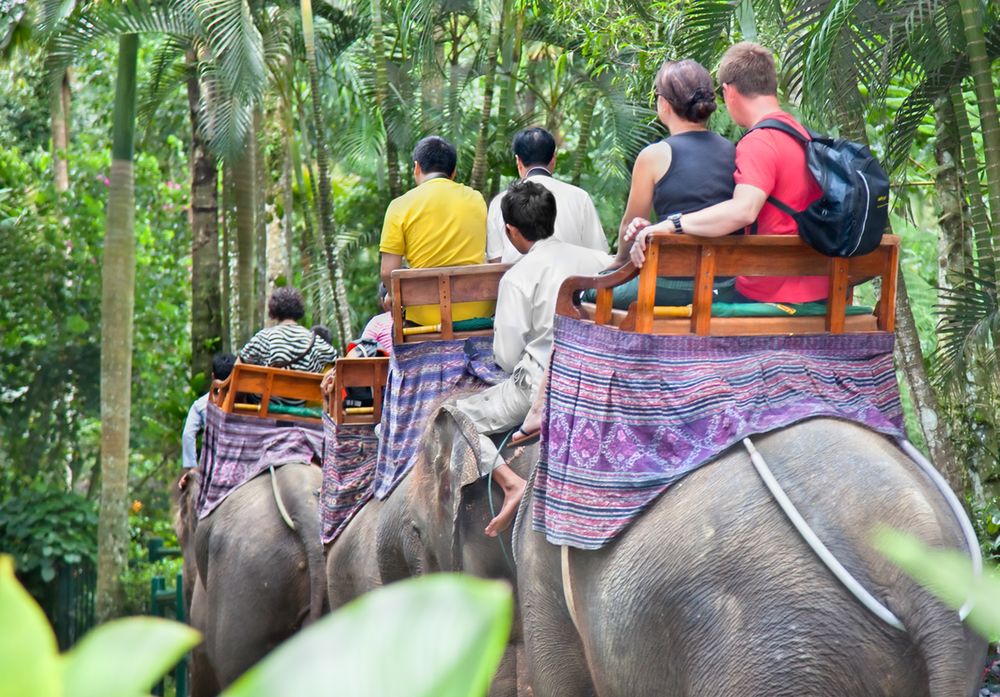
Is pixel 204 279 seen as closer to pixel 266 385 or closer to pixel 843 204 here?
pixel 266 385

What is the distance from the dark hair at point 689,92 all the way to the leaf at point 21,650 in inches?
161

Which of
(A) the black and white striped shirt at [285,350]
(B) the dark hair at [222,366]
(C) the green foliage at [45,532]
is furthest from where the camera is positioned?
(C) the green foliage at [45,532]

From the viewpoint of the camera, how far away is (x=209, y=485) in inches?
368

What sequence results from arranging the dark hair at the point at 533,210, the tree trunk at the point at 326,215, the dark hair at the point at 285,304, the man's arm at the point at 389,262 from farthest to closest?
the tree trunk at the point at 326,215 → the dark hair at the point at 285,304 → the man's arm at the point at 389,262 → the dark hair at the point at 533,210

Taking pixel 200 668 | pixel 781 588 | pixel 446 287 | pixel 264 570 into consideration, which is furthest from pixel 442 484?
pixel 200 668

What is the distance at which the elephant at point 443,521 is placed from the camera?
18.0 ft

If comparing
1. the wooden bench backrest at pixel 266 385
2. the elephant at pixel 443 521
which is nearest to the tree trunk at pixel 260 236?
the wooden bench backrest at pixel 266 385

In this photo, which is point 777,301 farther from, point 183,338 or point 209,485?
point 183,338

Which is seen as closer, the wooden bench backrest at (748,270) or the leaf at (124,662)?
the leaf at (124,662)

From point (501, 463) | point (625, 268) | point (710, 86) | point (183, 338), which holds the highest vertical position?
point (710, 86)

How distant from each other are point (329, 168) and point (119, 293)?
9.40 ft

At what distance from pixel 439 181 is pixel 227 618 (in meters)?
3.44

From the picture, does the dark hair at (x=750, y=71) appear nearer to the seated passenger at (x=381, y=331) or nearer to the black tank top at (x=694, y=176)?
the black tank top at (x=694, y=176)

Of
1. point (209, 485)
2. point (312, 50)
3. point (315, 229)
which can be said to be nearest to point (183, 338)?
point (315, 229)
